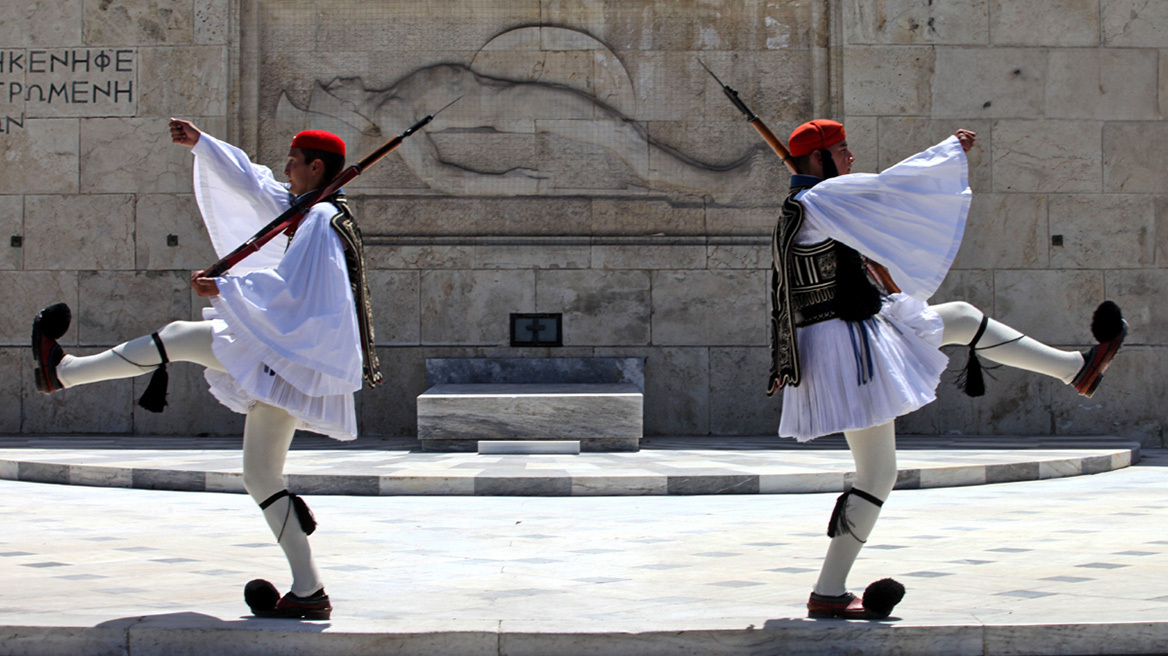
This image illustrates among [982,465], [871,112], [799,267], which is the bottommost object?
[982,465]

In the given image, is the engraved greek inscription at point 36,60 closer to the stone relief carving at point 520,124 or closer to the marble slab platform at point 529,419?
Result: the stone relief carving at point 520,124

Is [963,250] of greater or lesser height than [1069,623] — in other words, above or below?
above

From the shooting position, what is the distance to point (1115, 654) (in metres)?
3.84

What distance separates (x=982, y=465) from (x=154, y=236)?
8.22 m

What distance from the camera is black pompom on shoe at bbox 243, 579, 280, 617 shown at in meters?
4.23

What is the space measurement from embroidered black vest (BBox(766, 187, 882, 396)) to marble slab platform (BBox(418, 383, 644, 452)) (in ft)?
19.4

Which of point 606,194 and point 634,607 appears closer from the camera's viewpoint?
point 634,607

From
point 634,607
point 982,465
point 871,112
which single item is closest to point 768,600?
point 634,607

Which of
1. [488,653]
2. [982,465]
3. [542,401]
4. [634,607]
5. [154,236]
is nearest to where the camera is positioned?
[488,653]

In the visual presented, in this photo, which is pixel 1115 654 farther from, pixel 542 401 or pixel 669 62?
pixel 669 62

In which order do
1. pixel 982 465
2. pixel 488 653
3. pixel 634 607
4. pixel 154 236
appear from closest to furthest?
pixel 488 653 → pixel 634 607 → pixel 982 465 → pixel 154 236

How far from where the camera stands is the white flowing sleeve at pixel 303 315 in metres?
4.21

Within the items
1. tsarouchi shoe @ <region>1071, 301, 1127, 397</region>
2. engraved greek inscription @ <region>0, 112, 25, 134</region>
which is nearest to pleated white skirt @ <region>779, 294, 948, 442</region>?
tsarouchi shoe @ <region>1071, 301, 1127, 397</region>

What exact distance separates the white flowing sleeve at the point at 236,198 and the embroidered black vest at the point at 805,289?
1.91 m
